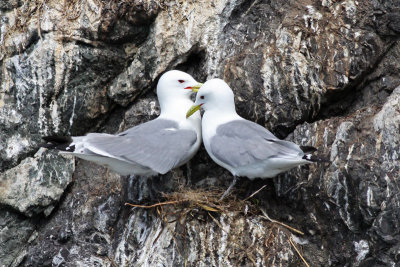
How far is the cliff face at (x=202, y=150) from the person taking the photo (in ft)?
13.8

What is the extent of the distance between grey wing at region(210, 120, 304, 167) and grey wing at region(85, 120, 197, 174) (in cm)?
25

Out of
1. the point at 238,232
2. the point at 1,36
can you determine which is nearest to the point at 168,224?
the point at 238,232

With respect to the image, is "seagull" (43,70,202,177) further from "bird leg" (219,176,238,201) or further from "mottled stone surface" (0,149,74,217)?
"mottled stone surface" (0,149,74,217)

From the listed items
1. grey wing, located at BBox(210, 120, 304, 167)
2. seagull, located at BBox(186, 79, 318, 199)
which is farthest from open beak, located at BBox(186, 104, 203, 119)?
grey wing, located at BBox(210, 120, 304, 167)

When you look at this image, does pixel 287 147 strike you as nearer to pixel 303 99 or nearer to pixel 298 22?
pixel 303 99

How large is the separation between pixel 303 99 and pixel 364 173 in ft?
2.89

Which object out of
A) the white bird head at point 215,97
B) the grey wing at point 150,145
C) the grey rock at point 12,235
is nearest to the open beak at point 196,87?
the white bird head at point 215,97

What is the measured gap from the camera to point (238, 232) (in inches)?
167

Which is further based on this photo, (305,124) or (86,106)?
(86,106)

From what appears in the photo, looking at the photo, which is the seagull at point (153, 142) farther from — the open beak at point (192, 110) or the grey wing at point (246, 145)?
the grey wing at point (246, 145)

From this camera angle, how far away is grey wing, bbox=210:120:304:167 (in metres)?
4.08

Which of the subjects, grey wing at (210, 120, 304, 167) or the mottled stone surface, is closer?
grey wing at (210, 120, 304, 167)

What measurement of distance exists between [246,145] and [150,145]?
0.70 meters

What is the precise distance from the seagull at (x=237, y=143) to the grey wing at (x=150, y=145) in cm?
20
